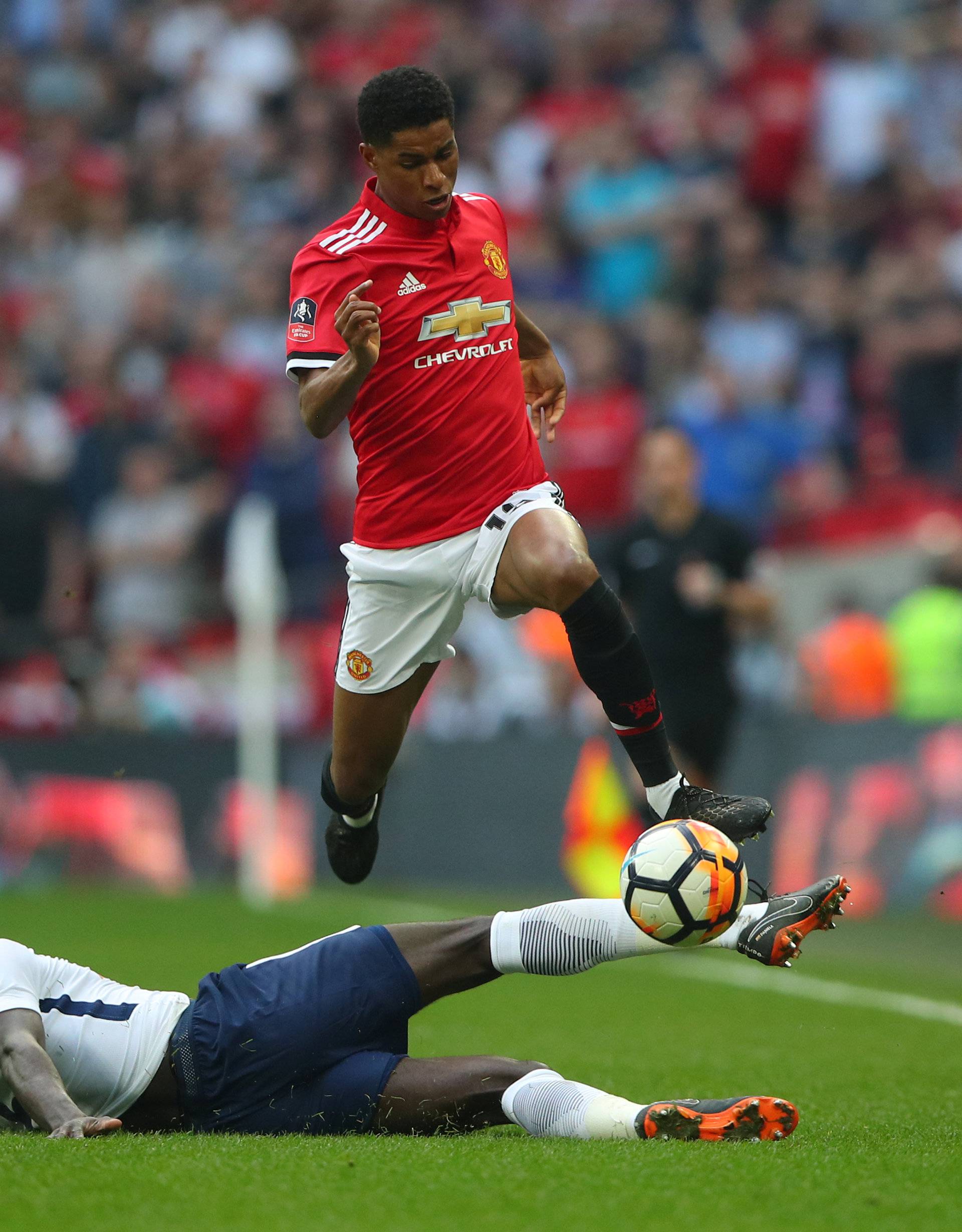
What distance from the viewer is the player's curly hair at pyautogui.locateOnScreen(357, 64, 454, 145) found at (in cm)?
558

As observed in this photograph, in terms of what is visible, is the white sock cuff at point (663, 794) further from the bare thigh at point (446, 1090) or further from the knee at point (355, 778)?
the knee at point (355, 778)

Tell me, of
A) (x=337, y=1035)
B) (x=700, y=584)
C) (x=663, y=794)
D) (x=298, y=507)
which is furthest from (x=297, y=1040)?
(x=298, y=507)

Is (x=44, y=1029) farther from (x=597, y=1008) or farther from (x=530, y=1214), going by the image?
(x=597, y=1008)

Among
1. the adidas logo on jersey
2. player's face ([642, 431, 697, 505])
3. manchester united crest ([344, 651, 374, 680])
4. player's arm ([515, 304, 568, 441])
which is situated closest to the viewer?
the adidas logo on jersey

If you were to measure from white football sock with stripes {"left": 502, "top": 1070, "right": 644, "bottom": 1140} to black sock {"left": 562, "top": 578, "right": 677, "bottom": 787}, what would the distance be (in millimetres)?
1107

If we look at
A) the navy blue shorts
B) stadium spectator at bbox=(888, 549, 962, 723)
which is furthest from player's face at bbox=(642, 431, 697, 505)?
the navy blue shorts

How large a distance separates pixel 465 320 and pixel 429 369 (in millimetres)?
194

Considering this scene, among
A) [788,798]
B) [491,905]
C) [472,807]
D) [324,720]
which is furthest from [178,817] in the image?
[788,798]

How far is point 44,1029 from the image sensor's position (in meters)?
4.60

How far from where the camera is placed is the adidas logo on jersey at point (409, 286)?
579 centimetres

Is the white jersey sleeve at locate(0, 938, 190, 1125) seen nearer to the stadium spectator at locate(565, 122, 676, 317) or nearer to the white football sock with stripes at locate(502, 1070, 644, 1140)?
the white football sock with stripes at locate(502, 1070, 644, 1140)

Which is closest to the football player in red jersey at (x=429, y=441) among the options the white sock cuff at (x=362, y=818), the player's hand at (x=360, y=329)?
the player's hand at (x=360, y=329)

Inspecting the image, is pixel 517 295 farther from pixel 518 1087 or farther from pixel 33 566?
pixel 518 1087

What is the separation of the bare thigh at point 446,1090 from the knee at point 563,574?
1346 mm
